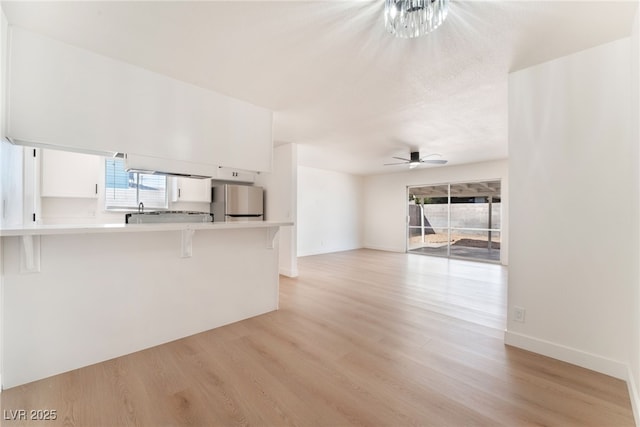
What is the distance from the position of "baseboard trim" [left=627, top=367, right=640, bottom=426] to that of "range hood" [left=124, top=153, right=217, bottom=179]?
356cm

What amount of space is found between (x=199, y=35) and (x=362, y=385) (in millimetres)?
2661

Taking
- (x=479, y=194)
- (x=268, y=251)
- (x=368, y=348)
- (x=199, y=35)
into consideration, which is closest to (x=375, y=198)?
(x=479, y=194)

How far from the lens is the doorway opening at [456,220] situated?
6816 millimetres

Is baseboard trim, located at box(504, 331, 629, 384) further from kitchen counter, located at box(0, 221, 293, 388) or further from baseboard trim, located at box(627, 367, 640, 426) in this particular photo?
kitchen counter, located at box(0, 221, 293, 388)

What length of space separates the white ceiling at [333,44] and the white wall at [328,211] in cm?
429

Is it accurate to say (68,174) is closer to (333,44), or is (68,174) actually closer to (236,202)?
(236,202)

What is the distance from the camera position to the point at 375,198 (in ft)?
29.2

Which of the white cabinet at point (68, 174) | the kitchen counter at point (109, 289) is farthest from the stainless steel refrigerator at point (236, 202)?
the kitchen counter at point (109, 289)

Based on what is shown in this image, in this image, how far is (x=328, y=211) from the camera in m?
8.03

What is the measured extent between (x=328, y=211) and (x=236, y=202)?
3595 mm

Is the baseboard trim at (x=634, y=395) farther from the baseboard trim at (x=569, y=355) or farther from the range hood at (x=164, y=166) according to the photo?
the range hood at (x=164, y=166)

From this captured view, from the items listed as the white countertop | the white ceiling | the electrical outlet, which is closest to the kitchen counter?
the white countertop

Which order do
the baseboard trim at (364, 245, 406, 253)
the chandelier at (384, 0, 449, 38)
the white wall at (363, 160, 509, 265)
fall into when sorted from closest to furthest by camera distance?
the chandelier at (384, 0, 449, 38)
the white wall at (363, 160, 509, 265)
the baseboard trim at (364, 245, 406, 253)

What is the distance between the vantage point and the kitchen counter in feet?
5.95
